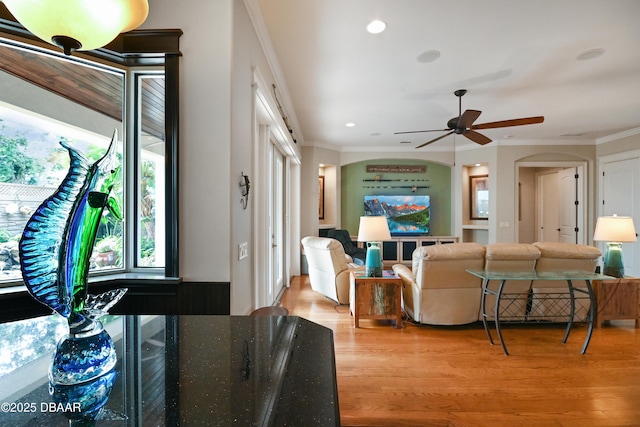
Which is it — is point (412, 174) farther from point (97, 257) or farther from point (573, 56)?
point (97, 257)

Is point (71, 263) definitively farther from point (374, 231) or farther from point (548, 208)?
point (548, 208)

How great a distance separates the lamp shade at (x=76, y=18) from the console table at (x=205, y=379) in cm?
96

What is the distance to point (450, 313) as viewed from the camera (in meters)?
3.01

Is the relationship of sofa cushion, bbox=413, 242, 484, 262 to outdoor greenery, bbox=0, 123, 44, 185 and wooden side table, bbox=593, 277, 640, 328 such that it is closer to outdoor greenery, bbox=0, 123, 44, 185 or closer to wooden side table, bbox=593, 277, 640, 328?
wooden side table, bbox=593, 277, 640, 328

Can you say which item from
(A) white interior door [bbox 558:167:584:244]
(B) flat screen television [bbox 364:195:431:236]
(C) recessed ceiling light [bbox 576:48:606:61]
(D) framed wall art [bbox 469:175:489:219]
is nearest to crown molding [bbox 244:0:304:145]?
(C) recessed ceiling light [bbox 576:48:606:61]

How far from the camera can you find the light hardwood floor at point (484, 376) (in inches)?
69.1

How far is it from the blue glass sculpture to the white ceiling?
6.46 feet

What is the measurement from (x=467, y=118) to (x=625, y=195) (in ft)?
14.4

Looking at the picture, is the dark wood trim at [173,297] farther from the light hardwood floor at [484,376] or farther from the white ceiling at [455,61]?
the white ceiling at [455,61]

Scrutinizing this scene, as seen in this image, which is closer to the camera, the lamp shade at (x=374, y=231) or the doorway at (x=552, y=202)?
the lamp shade at (x=374, y=231)

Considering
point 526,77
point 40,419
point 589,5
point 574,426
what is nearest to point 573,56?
point 526,77

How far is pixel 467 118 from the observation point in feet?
10.8

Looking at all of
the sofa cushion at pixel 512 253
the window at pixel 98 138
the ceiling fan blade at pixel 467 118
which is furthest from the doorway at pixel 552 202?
the window at pixel 98 138

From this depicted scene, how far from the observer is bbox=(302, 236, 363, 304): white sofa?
3.62 m
